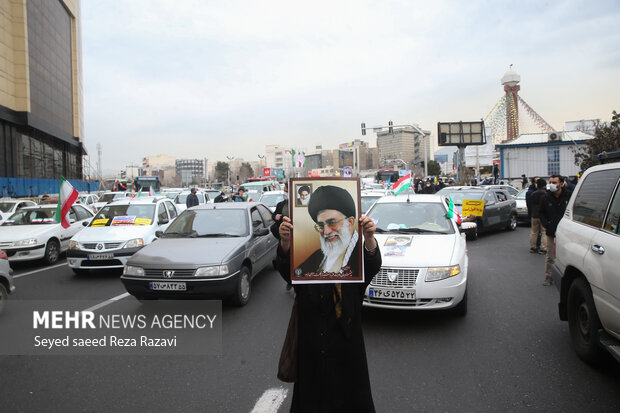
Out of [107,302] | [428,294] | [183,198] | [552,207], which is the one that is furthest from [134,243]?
[183,198]

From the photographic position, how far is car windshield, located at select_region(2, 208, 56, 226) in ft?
34.9

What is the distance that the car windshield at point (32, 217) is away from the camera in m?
10.6

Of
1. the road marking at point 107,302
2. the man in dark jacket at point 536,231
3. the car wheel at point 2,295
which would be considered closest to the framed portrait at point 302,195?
the road marking at point 107,302

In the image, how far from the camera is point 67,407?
3.44 m

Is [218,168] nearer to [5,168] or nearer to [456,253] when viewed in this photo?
[5,168]

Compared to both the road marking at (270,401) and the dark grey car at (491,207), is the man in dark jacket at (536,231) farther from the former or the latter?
the road marking at (270,401)

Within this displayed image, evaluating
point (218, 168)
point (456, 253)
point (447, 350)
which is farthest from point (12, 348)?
point (218, 168)

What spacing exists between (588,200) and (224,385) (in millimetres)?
4208

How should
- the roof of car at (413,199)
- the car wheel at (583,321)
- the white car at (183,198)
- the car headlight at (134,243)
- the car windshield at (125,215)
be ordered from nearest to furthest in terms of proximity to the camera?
the car wheel at (583,321) < the roof of car at (413,199) < the car headlight at (134,243) < the car windshield at (125,215) < the white car at (183,198)

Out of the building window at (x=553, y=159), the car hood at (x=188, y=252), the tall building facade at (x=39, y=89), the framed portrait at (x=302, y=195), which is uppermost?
the tall building facade at (x=39, y=89)

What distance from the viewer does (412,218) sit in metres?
6.77

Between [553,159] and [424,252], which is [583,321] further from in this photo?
[553,159]

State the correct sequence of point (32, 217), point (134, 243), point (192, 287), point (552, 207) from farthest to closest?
point (32, 217), point (134, 243), point (552, 207), point (192, 287)

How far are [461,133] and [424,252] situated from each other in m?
25.6
